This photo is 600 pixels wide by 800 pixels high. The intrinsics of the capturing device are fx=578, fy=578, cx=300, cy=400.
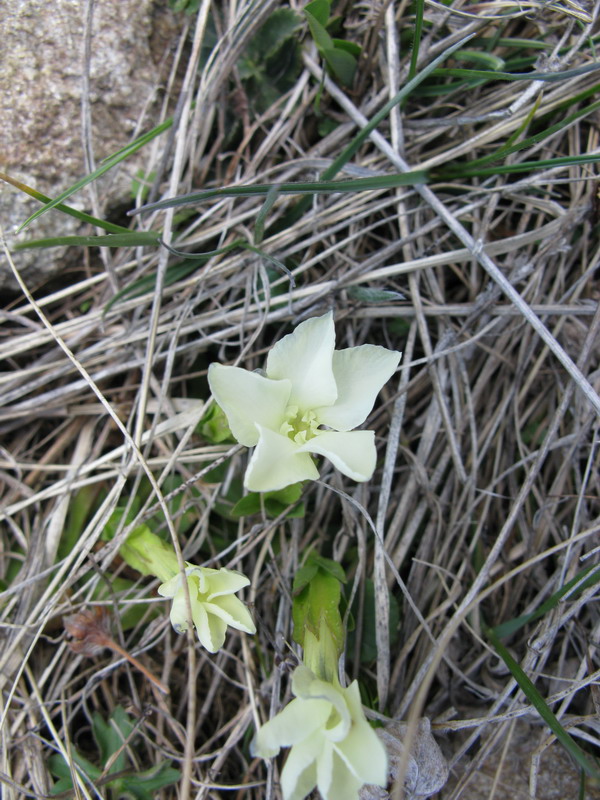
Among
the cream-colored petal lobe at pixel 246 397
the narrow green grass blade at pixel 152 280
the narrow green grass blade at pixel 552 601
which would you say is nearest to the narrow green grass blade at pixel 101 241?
the narrow green grass blade at pixel 152 280

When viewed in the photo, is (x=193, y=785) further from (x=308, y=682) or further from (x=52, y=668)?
(x=308, y=682)

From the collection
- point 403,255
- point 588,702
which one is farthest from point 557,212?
point 588,702

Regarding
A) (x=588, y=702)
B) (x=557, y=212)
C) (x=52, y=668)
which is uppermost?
(x=557, y=212)

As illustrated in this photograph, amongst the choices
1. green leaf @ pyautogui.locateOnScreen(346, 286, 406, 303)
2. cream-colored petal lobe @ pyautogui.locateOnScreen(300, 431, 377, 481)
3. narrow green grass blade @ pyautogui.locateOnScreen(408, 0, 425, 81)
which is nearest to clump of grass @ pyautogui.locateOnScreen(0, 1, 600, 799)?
green leaf @ pyautogui.locateOnScreen(346, 286, 406, 303)

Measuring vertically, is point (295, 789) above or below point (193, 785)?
above

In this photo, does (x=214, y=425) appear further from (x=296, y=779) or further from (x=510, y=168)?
(x=510, y=168)

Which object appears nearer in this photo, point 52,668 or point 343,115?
point 52,668

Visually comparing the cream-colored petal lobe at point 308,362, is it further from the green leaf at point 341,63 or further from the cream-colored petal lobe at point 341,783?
the green leaf at point 341,63

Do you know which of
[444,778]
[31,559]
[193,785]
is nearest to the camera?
[444,778]

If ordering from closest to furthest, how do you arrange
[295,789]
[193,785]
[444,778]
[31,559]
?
[295,789] → [444,778] → [193,785] → [31,559]
